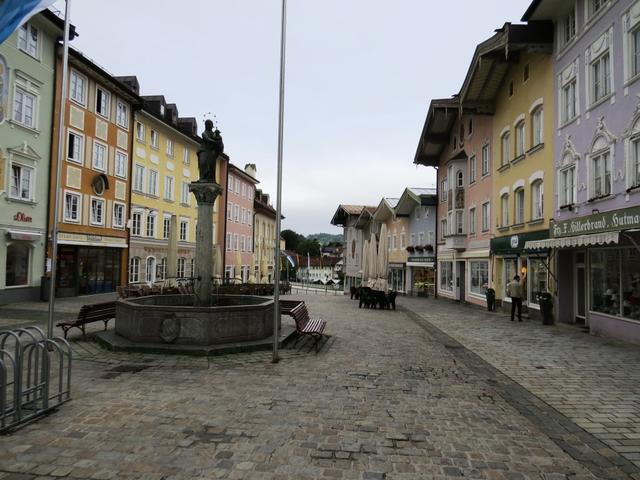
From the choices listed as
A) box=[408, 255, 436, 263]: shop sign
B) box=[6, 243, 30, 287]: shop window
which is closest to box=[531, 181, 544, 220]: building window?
box=[408, 255, 436, 263]: shop sign

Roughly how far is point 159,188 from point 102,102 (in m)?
8.48

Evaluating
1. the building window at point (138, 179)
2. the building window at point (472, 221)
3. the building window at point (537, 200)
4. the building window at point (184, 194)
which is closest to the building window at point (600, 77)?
the building window at point (537, 200)

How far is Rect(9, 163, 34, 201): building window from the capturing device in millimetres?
20062

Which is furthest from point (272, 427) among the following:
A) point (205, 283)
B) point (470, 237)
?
point (470, 237)

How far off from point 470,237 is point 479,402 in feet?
68.2

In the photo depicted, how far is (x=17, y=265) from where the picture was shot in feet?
67.6

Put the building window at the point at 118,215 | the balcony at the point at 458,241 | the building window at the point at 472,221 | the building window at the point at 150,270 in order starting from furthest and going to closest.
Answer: the building window at the point at 150,270 < the building window at the point at 118,215 < the balcony at the point at 458,241 < the building window at the point at 472,221

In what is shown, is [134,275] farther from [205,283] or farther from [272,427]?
[272,427]

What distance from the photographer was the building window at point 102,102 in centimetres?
2594

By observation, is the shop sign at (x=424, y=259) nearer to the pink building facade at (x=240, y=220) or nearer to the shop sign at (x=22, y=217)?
the pink building facade at (x=240, y=220)

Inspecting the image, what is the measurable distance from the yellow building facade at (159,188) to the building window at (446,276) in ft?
55.6

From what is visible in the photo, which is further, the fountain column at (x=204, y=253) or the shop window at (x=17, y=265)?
the shop window at (x=17, y=265)

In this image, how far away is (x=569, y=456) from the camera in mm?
4727

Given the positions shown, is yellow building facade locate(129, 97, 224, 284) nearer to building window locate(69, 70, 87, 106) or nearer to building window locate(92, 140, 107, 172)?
building window locate(92, 140, 107, 172)
